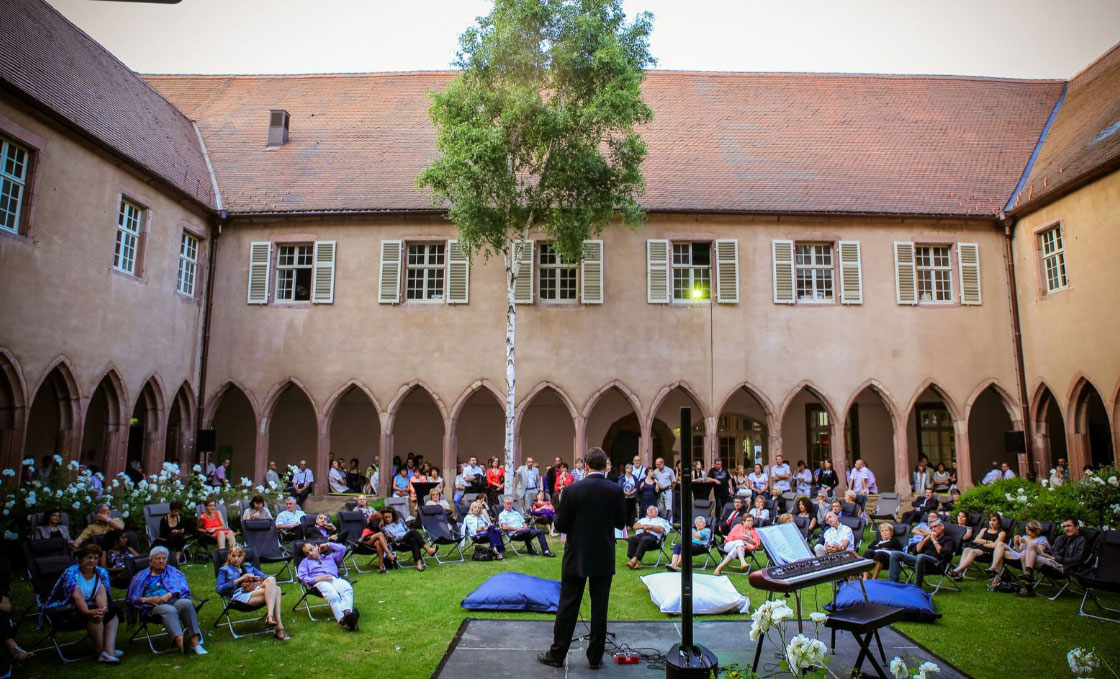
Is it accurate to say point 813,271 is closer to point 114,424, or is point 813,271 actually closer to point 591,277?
point 591,277

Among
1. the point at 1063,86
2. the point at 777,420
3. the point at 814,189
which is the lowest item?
the point at 777,420

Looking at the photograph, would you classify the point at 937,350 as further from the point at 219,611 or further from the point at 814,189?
the point at 219,611

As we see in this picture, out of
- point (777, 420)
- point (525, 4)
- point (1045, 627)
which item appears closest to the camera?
point (1045, 627)

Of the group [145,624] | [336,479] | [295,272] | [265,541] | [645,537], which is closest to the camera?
[145,624]

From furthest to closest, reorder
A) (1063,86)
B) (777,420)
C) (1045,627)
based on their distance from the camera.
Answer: (1063,86), (777,420), (1045,627)

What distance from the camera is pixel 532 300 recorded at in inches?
726

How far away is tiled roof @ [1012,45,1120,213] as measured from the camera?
16.2 m

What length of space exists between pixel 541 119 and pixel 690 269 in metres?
5.81

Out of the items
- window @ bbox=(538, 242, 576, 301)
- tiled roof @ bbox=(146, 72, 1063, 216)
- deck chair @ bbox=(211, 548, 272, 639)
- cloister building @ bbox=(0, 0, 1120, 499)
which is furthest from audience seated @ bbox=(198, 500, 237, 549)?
window @ bbox=(538, 242, 576, 301)

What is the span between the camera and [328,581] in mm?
8242

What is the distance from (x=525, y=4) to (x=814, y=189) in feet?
27.9

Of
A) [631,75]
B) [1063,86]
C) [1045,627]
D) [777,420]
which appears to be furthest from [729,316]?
[1063,86]

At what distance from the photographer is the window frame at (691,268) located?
18438mm

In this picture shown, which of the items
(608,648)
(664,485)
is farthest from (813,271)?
(608,648)
